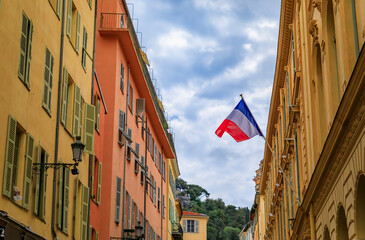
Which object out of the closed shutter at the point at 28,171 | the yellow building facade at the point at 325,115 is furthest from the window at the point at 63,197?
the yellow building facade at the point at 325,115

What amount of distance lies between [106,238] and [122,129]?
620cm

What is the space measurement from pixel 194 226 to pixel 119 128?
204 feet

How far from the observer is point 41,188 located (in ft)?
64.3

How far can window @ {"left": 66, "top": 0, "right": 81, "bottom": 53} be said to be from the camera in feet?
75.7

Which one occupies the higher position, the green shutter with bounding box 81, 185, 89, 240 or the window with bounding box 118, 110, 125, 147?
the window with bounding box 118, 110, 125, 147

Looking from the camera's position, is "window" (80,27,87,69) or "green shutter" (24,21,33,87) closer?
"green shutter" (24,21,33,87)

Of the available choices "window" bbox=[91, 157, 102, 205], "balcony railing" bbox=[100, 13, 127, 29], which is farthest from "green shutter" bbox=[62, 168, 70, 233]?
"balcony railing" bbox=[100, 13, 127, 29]

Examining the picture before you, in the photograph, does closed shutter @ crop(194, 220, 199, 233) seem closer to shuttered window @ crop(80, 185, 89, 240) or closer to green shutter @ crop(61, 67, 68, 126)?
shuttered window @ crop(80, 185, 89, 240)

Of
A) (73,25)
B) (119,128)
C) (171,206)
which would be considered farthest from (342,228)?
(171,206)

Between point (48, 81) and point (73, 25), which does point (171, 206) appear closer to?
point (73, 25)

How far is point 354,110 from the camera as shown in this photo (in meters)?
13.0

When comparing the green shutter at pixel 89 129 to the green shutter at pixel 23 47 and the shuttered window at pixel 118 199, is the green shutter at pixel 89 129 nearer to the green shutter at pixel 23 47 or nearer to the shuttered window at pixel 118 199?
the green shutter at pixel 23 47

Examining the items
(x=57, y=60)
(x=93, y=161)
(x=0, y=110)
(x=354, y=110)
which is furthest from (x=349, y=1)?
(x=93, y=161)

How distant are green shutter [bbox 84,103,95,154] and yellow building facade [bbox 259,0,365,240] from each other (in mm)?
7403
